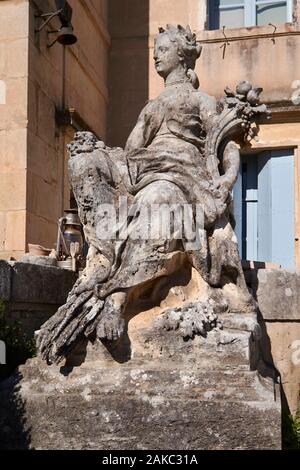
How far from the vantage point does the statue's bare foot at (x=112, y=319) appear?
403 centimetres

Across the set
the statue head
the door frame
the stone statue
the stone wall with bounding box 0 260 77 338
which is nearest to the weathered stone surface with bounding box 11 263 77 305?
the stone wall with bounding box 0 260 77 338

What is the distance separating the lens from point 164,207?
4.27 metres

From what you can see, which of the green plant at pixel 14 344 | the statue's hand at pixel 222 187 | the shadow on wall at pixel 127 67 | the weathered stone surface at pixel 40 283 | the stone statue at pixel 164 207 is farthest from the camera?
the shadow on wall at pixel 127 67

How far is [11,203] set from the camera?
7402mm

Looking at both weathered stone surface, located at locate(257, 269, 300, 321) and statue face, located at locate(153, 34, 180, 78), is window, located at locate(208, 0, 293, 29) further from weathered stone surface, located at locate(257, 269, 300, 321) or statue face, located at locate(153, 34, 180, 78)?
weathered stone surface, located at locate(257, 269, 300, 321)

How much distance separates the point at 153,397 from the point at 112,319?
0.52 meters

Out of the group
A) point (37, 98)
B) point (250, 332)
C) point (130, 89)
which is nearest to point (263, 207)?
point (130, 89)

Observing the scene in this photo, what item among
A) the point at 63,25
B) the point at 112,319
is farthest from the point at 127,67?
the point at 112,319

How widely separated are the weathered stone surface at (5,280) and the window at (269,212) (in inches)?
208

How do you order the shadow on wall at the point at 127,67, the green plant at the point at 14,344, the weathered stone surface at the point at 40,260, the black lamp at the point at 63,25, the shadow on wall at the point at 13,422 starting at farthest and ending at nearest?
the shadow on wall at the point at 127,67, the black lamp at the point at 63,25, the weathered stone surface at the point at 40,260, the green plant at the point at 14,344, the shadow on wall at the point at 13,422

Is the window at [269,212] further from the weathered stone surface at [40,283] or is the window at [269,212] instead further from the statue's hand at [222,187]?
the statue's hand at [222,187]

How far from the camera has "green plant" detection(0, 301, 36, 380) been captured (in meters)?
4.68

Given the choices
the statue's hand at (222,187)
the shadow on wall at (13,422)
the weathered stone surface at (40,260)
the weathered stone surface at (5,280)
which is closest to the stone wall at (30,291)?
the weathered stone surface at (5,280)

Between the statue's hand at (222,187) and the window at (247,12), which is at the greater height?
the window at (247,12)
